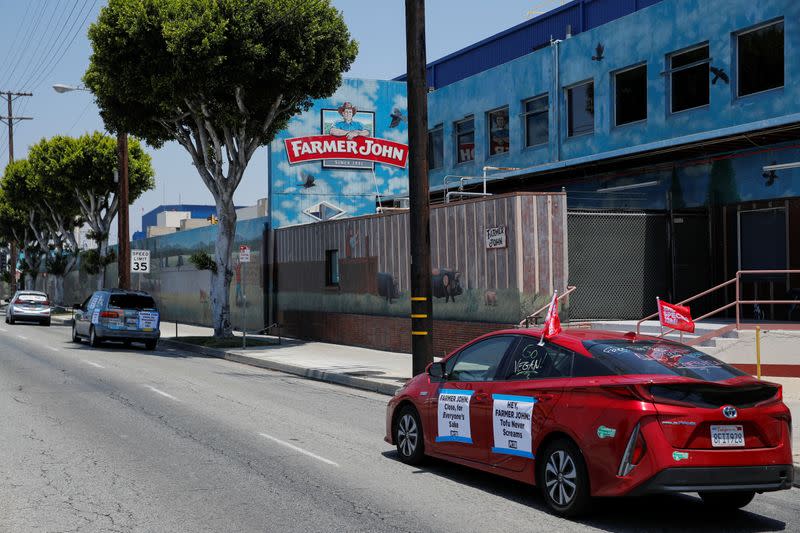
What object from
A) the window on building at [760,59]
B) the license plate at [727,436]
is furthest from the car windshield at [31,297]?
the license plate at [727,436]

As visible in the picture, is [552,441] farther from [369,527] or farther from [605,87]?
[605,87]

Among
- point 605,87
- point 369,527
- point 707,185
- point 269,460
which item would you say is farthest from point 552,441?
point 605,87

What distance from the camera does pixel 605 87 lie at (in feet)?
88.3

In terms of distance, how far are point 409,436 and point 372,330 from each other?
17.1 metres

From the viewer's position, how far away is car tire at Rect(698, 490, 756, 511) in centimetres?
817

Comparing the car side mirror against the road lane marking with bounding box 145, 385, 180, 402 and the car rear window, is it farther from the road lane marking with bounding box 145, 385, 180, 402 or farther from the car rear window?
the car rear window

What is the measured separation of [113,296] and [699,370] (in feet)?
78.9

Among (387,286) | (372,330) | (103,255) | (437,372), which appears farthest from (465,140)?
(103,255)

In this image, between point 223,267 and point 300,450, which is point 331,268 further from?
point 300,450

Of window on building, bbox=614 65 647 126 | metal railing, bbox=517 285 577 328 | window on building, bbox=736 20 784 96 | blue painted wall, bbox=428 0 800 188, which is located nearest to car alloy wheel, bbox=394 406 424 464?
metal railing, bbox=517 285 577 328

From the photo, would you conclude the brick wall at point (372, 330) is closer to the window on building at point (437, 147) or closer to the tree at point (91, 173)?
the window on building at point (437, 147)

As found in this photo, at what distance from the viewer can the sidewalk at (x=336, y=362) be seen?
18062 mm

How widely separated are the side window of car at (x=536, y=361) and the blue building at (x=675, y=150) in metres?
12.1

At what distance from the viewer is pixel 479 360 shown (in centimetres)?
956
